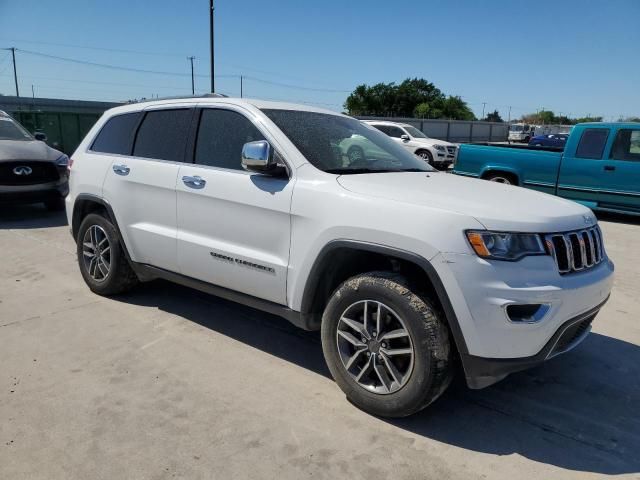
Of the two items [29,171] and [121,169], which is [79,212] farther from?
[29,171]

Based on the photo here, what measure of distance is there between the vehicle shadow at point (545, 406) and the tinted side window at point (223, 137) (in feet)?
4.52

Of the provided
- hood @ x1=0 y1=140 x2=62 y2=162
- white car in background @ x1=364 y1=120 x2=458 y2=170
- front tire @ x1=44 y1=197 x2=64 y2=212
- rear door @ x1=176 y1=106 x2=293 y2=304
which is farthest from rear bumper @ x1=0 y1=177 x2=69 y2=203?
white car in background @ x1=364 y1=120 x2=458 y2=170

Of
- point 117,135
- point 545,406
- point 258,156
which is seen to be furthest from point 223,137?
point 545,406

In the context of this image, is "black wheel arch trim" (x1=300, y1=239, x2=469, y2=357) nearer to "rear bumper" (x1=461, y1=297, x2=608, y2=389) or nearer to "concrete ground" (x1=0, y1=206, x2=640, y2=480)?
"rear bumper" (x1=461, y1=297, x2=608, y2=389)

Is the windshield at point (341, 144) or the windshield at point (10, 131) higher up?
the windshield at point (341, 144)

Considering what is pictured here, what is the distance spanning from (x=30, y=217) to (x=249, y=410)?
785cm

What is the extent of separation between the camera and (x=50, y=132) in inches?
674

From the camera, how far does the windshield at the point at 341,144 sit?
3538 mm

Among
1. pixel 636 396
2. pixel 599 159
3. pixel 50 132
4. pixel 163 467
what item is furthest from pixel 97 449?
pixel 50 132

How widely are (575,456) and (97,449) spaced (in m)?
2.48

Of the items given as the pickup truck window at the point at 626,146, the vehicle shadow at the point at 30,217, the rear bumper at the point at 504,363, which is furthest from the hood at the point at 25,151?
the pickup truck window at the point at 626,146

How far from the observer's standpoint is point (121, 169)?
450 cm

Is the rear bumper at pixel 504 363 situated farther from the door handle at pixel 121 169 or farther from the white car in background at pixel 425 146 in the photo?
the white car in background at pixel 425 146

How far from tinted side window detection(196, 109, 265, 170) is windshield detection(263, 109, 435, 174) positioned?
0.20 m
